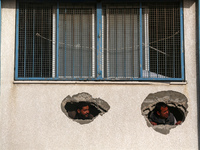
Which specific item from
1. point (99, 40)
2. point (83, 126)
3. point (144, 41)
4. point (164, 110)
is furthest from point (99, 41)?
point (164, 110)

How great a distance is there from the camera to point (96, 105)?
7227mm

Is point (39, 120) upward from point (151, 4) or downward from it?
downward

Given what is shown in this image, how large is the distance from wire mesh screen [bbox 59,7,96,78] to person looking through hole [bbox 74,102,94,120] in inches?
23.4

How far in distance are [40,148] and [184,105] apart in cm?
294

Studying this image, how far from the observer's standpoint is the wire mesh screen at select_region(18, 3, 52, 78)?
24.2 ft

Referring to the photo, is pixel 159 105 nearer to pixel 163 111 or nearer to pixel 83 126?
pixel 163 111

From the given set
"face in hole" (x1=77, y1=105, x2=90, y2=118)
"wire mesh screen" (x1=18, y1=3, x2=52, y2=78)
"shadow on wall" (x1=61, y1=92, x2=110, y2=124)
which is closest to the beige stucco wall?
"shadow on wall" (x1=61, y1=92, x2=110, y2=124)

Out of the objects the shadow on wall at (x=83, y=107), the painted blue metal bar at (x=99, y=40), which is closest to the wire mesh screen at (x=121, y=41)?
the painted blue metal bar at (x=99, y=40)

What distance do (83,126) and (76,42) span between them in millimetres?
1707

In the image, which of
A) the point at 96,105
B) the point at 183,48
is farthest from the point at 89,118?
the point at 183,48

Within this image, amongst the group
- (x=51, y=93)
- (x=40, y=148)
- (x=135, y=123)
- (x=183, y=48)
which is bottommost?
(x=40, y=148)

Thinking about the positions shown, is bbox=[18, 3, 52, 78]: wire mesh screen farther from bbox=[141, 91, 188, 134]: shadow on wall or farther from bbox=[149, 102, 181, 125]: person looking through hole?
bbox=[149, 102, 181, 125]: person looking through hole

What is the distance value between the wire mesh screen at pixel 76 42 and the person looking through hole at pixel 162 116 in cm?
146

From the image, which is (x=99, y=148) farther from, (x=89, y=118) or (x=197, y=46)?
(x=197, y=46)
